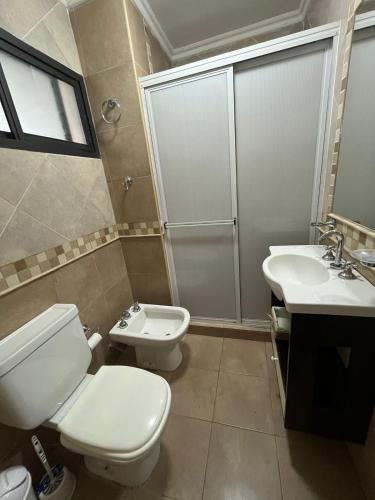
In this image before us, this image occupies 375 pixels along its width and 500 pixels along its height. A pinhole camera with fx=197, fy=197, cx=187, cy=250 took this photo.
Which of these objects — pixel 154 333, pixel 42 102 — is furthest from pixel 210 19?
pixel 154 333

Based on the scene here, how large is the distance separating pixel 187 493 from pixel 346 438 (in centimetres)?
75

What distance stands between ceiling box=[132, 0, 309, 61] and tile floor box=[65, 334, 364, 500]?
2542mm

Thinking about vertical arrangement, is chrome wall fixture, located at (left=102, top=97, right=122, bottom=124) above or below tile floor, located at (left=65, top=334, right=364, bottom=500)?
above

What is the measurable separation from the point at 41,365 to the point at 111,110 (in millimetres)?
1522

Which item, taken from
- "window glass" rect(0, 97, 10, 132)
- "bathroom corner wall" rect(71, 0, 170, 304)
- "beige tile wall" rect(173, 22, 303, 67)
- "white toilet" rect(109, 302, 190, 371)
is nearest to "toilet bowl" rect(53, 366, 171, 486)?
"white toilet" rect(109, 302, 190, 371)

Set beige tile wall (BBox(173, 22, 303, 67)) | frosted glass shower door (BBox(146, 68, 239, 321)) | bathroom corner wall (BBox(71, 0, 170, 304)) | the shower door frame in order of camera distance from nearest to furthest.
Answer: the shower door frame, bathroom corner wall (BBox(71, 0, 170, 304)), frosted glass shower door (BBox(146, 68, 239, 321)), beige tile wall (BBox(173, 22, 303, 67))

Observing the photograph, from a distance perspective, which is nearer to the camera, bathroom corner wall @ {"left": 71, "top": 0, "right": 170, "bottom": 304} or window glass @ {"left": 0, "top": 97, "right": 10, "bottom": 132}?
window glass @ {"left": 0, "top": 97, "right": 10, "bottom": 132}

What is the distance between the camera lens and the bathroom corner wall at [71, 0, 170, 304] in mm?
1189

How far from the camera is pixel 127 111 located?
51.9 inches

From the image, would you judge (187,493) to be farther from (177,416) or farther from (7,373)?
(7,373)

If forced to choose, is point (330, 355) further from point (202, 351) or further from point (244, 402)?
point (202, 351)

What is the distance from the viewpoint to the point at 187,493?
0.89 m

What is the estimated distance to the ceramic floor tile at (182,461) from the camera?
0.90 metres

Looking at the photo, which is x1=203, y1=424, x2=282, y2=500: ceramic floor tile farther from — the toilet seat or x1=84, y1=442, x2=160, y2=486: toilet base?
the toilet seat
